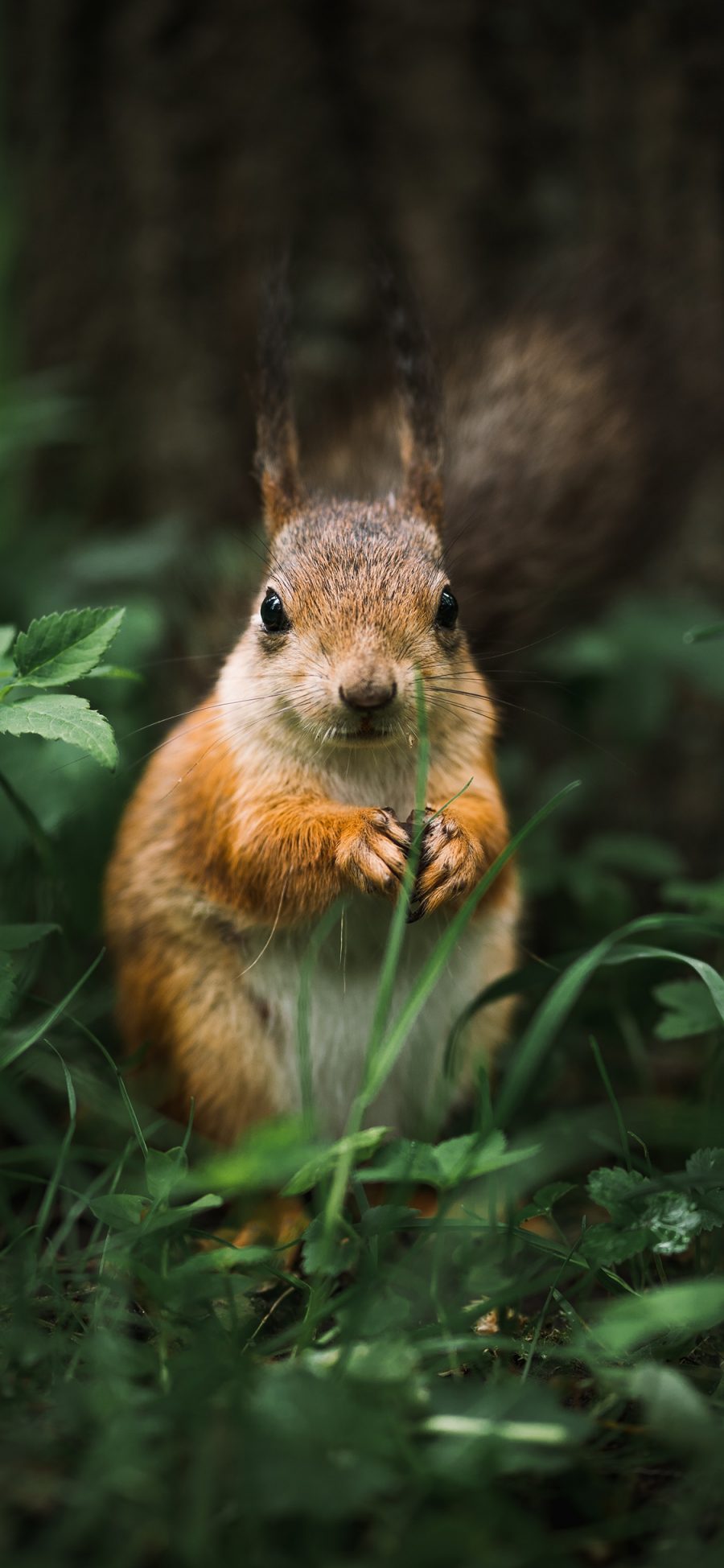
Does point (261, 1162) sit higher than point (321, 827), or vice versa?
point (321, 827)

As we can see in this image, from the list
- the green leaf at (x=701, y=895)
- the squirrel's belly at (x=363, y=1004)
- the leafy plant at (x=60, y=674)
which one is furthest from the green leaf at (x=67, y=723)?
the green leaf at (x=701, y=895)

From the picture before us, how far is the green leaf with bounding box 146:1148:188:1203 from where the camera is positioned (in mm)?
1619

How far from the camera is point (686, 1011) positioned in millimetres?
2062

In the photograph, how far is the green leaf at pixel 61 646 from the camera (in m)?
1.87

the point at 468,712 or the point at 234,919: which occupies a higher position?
the point at 468,712

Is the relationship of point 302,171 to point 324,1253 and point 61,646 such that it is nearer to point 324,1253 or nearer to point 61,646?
point 61,646

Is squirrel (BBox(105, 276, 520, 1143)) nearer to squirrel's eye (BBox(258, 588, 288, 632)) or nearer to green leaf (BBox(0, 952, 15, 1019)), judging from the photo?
squirrel's eye (BBox(258, 588, 288, 632))

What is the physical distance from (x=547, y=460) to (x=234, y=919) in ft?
4.78

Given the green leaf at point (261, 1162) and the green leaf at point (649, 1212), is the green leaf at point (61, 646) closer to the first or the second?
the green leaf at point (261, 1162)

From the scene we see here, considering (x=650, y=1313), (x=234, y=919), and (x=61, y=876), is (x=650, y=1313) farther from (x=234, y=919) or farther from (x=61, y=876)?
(x=61, y=876)

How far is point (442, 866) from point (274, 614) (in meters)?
0.57

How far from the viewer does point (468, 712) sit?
223cm

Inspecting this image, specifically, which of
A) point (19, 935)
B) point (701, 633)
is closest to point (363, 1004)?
point (19, 935)

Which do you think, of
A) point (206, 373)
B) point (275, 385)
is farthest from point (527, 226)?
point (275, 385)
